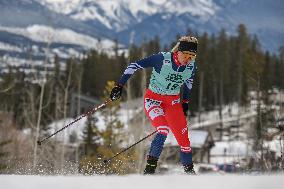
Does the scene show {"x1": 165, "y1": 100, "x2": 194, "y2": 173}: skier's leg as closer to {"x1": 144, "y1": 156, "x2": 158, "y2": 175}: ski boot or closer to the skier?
the skier

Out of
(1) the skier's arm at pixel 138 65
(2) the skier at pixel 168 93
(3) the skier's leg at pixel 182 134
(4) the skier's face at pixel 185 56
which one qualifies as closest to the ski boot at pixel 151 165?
(2) the skier at pixel 168 93

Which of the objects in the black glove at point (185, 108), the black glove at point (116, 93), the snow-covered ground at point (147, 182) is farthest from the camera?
the black glove at point (185, 108)

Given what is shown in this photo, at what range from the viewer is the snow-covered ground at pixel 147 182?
3561mm

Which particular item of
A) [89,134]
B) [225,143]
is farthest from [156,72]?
[225,143]

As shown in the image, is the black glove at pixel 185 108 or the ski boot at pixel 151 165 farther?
the black glove at pixel 185 108

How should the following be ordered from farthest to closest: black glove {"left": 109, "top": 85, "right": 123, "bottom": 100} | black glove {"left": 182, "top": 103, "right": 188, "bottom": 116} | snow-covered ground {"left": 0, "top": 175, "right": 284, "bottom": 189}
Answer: black glove {"left": 182, "top": 103, "right": 188, "bottom": 116} < black glove {"left": 109, "top": 85, "right": 123, "bottom": 100} < snow-covered ground {"left": 0, "top": 175, "right": 284, "bottom": 189}

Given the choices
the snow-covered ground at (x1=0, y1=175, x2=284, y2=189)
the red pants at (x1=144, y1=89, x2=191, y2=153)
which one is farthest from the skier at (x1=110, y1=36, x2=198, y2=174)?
the snow-covered ground at (x1=0, y1=175, x2=284, y2=189)

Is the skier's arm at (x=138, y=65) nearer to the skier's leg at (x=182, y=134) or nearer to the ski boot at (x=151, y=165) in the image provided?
the skier's leg at (x=182, y=134)

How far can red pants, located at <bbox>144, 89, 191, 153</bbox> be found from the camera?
7.04 m

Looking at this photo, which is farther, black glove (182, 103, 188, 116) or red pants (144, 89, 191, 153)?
black glove (182, 103, 188, 116)

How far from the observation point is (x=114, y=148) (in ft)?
135

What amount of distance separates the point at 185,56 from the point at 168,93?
560 millimetres

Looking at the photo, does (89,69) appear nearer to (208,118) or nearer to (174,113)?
(208,118)

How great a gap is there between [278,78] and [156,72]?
87.9 meters
